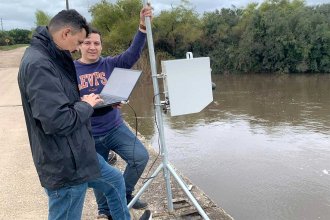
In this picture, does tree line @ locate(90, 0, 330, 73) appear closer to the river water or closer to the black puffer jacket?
the river water

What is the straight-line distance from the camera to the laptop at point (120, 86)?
117 inches

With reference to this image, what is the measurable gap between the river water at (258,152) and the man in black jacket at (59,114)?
3.27m

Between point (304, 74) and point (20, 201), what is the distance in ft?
74.1

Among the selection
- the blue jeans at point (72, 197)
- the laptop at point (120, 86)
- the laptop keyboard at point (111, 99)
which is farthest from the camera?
the laptop at point (120, 86)

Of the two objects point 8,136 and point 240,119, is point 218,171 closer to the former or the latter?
point 8,136

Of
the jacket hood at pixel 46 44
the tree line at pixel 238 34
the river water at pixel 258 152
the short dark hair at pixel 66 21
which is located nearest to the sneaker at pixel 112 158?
the river water at pixel 258 152

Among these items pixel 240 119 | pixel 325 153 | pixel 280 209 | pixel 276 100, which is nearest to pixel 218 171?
pixel 280 209

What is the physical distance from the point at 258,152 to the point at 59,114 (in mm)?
6179

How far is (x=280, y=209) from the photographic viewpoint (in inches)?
208

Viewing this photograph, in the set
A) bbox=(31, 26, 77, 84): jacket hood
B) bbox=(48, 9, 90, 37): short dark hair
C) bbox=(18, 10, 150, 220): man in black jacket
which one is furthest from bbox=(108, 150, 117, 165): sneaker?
bbox=(48, 9, 90, 37): short dark hair

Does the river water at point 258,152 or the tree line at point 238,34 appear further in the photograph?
the tree line at point 238,34

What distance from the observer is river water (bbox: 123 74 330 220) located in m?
5.49

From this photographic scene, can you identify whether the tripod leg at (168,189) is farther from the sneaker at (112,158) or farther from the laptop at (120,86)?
the sneaker at (112,158)

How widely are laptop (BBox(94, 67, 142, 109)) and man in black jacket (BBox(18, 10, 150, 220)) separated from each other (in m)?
0.48
